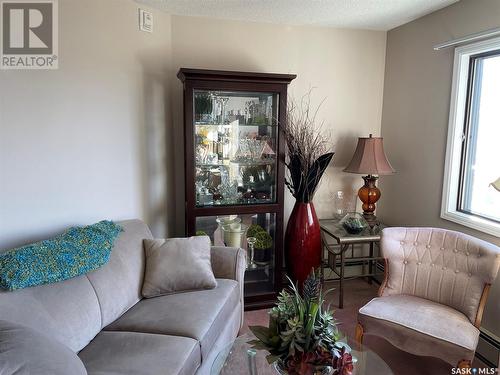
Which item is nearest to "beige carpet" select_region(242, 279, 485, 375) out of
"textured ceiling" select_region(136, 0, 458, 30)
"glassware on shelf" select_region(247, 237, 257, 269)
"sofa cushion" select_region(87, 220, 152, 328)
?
"glassware on shelf" select_region(247, 237, 257, 269)

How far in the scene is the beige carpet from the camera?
220cm

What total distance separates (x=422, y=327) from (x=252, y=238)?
4.98ft

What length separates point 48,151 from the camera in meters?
2.14

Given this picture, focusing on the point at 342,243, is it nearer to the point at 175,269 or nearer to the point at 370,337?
the point at 370,337

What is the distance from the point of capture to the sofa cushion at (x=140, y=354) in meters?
1.54

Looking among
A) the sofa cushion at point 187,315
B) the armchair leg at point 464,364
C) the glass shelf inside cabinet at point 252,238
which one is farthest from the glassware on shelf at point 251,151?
the armchair leg at point 464,364

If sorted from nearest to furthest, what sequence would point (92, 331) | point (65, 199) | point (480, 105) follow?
1. point (92, 331)
2. point (65, 199)
3. point (480, 105)

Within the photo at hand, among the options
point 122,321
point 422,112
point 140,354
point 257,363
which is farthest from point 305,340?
point 422,112

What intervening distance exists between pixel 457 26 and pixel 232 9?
1660 millimetres

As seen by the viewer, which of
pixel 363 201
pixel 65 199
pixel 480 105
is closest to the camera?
pixel 65 199

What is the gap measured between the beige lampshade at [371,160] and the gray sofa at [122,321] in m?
1.37

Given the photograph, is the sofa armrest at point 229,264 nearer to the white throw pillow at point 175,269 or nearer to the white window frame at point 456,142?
the white throw pillow at point 175,269

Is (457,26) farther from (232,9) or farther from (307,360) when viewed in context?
(307,360)

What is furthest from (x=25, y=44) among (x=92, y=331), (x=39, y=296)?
(x=92, y=331)
